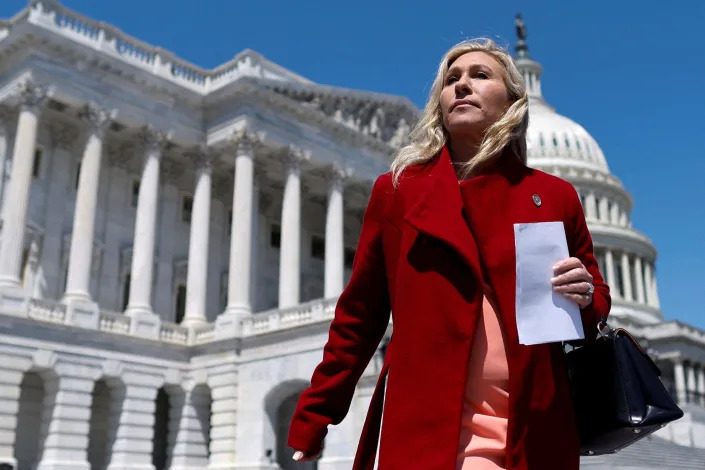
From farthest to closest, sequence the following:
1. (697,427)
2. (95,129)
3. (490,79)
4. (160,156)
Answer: (697,427)
(160,156)
(95,129)
(490,79)

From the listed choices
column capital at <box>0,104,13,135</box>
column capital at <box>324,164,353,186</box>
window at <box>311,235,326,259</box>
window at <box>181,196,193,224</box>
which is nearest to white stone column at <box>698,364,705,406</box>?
window at <box>311,235,326,259</box>

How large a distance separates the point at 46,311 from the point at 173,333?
20.9 feet

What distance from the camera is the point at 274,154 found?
1661 inches

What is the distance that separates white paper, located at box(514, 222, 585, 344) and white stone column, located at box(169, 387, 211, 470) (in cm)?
3496

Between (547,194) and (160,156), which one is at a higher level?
(160,156)

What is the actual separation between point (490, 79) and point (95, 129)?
35.7 metres

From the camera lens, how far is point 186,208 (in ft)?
148

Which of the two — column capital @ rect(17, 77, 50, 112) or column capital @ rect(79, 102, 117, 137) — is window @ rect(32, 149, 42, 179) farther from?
column capital @ rect(17, 77, 50, 112)

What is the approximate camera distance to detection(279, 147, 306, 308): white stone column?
127 feet

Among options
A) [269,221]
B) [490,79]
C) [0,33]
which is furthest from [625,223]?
[490,79]

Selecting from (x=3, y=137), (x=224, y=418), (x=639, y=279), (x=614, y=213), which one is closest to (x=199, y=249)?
(x=224, y=418)

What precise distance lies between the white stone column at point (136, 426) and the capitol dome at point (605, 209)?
5521 centimetres

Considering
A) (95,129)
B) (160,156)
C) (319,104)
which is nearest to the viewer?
(95,129)

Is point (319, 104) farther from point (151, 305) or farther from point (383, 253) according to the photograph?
point (383, 253)
